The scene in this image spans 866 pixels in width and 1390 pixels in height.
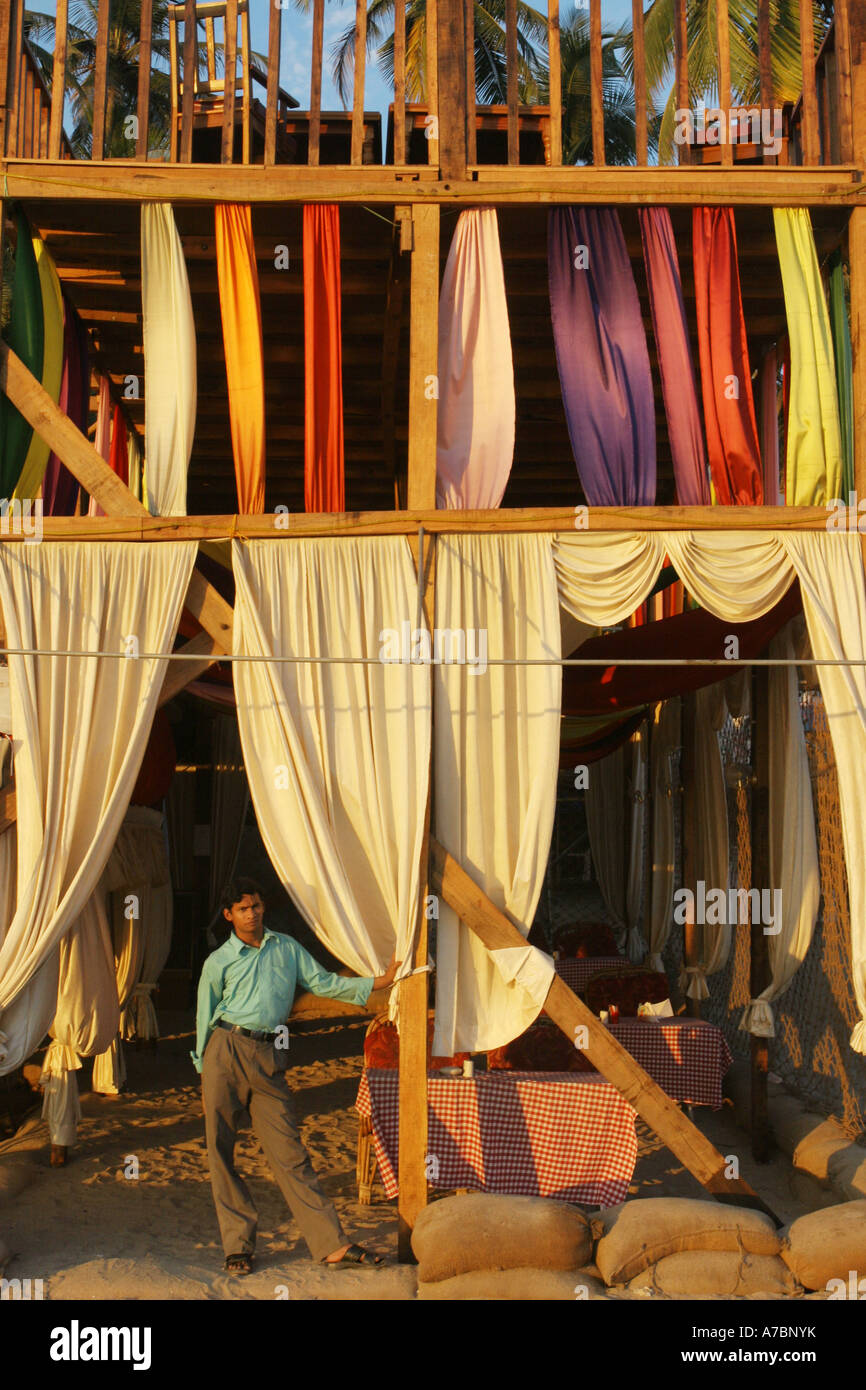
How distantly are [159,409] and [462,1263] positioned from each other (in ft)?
14.3

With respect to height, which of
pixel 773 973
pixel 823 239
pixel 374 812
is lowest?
pixel 773 973

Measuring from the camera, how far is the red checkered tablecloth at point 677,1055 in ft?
25.6

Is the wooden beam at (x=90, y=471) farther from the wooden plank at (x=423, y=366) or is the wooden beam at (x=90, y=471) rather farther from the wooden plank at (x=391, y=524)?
the wooden plank at (x=423, y=366)

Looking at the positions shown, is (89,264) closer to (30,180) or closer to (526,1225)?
(30,180)

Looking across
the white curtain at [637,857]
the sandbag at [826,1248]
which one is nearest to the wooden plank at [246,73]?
the sandbag at [826,1248]

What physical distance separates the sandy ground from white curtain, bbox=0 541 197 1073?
3.28ft

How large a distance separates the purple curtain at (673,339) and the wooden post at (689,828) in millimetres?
3298

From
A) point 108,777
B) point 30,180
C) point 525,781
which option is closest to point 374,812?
point 525,781

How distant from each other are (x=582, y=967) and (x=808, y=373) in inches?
222

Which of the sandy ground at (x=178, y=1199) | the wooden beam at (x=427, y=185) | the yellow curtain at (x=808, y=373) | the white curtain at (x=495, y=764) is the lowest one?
the sandy ground at (x=178, y=1199)

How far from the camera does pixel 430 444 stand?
20.5 feet

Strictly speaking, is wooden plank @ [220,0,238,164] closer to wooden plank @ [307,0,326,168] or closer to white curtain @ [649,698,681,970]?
wooden plank @ [307,0,326,168]

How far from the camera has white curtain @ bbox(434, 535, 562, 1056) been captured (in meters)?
5.94

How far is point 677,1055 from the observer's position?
783cm
